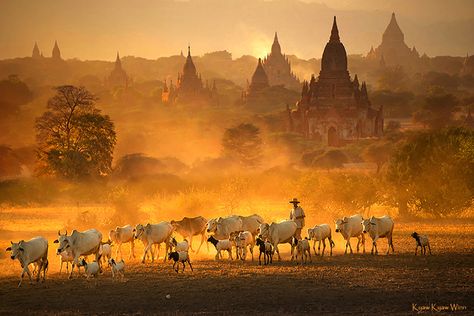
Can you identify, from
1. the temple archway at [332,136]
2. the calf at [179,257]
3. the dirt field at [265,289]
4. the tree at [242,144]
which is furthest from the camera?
the temple archway at [332,136]

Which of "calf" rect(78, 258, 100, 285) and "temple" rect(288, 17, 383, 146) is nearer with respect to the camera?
"calf" rect(78, 258, 100, 285)

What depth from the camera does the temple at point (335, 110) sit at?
107 meters

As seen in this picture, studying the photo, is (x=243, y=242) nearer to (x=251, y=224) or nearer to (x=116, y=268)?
(x=251, y=224)

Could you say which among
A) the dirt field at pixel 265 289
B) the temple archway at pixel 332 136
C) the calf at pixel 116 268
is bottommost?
the dirt field at pixel 265 289

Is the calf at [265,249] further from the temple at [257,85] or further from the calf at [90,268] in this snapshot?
the temple at [257,85]

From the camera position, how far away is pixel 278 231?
25.0 metres

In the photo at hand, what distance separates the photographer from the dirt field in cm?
1839

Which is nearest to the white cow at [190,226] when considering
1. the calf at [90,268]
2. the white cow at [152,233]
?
the white cow at [152,233]

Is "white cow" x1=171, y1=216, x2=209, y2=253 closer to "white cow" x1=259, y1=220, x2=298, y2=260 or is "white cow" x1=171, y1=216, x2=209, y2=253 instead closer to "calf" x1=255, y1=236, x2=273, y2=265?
"white cow" x1=259, y1=220, x2=298, y2=260

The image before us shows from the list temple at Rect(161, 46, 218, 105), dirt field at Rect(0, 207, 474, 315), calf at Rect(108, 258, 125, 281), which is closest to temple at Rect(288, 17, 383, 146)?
temple at Rect(161, 46, 218, 105)

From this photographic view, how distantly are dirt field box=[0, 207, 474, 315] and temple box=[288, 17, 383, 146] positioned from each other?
3146 inches

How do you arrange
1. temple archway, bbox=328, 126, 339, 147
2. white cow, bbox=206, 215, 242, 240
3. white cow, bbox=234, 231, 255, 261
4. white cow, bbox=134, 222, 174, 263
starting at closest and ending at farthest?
white cow, bbox=234, 231, 255, 261 < white cow, bbox=134, 222, 174, 263 < white cow, bbox=206, 215, 242, 240 < temple archway, bbox=328, 126, 339, 147

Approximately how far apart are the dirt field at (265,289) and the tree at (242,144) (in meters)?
60.8

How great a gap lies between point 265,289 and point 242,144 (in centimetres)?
6688
